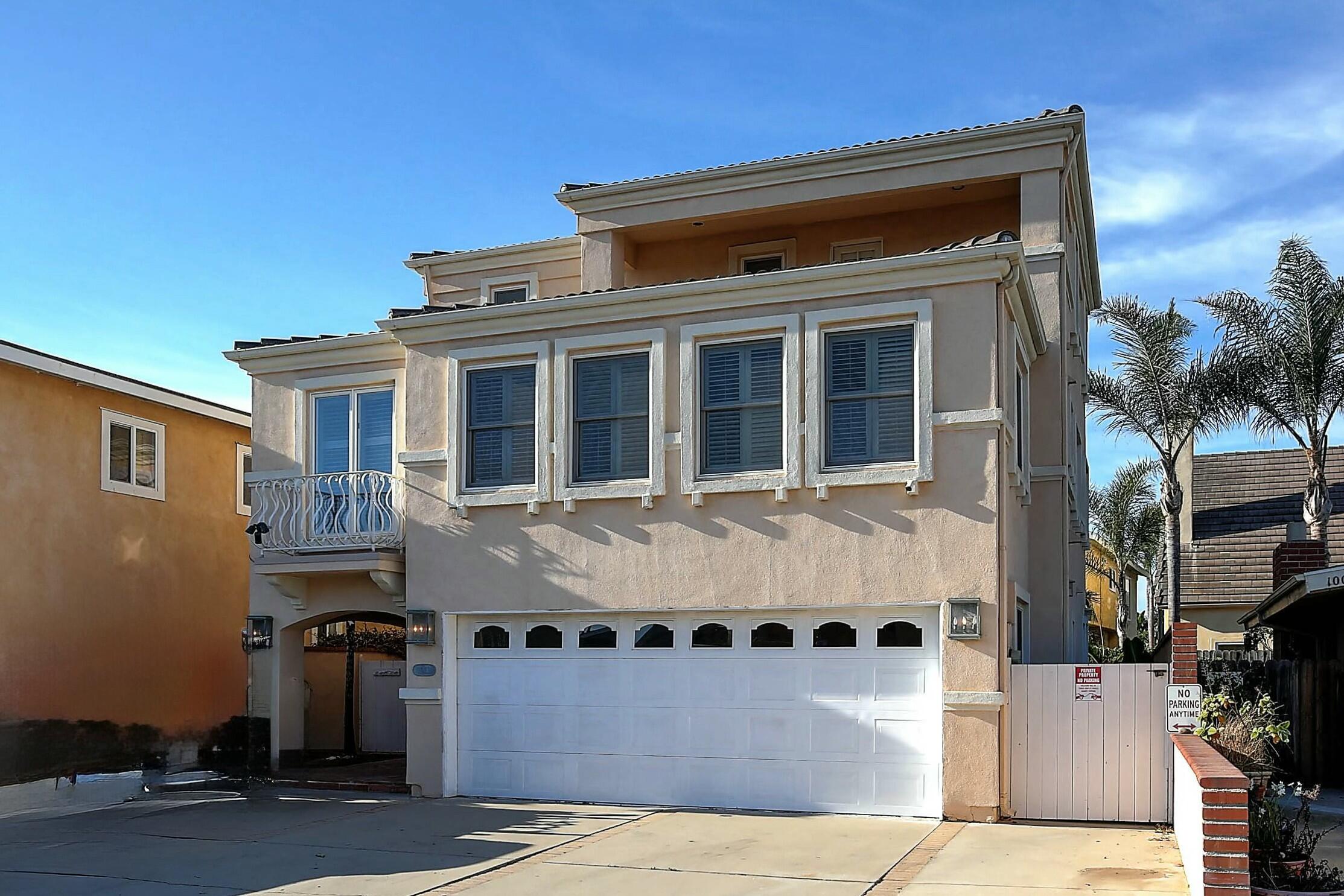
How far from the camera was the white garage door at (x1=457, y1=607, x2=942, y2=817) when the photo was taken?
1295 centimetres

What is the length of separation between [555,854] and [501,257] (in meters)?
10.8

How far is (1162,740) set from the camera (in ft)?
40.4

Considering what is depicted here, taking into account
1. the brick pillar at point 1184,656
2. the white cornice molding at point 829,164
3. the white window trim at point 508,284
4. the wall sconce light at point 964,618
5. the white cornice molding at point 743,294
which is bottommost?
the brick pillar at point 1184,656

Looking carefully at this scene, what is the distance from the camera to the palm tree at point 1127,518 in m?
41.8

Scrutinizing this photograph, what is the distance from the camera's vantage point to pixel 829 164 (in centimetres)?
1659

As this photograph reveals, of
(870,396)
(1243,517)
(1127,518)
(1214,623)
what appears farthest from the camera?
(1127,518)

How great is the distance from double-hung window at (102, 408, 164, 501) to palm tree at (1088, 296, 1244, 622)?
18.8m

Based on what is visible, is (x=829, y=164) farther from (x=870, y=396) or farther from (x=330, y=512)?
(x=330, y=512)

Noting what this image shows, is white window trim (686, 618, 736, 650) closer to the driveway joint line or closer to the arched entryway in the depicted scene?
the driveway joint line

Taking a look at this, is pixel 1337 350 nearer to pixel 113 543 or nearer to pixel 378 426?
pixel 378 426

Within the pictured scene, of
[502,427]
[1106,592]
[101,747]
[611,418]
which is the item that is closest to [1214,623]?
[611,418]

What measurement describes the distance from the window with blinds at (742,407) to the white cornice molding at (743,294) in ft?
1.71

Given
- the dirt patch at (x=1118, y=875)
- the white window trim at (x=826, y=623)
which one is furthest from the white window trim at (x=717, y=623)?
the dirt patch at (x=1118, y=875)

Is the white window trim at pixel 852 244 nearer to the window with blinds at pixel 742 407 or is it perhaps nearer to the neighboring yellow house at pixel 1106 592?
the window with blinds at pixel 742 407
